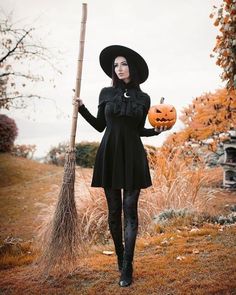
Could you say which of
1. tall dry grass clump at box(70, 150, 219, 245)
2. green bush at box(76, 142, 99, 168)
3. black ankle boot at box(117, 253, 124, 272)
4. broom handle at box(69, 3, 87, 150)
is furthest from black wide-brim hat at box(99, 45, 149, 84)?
green bush at box(76, 142, 99, 168)

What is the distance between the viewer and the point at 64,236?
3381 millimetres

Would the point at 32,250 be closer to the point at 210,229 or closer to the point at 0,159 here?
the point at 210,229

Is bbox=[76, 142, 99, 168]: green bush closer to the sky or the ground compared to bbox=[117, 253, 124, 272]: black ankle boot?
Result: closer to the sky

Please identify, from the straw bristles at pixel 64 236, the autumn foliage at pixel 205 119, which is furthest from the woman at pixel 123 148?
the autumn foliage at pixel 205 119

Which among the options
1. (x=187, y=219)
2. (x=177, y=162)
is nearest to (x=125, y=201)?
(x=187, y=219)

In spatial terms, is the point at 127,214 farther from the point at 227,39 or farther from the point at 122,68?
the point at 227,39

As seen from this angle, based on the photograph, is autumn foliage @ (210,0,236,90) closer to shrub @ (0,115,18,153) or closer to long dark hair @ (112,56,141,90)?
long dark hair @ (112,56,141,90)

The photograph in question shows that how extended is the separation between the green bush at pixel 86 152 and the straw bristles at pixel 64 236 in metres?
10.8

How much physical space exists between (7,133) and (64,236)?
12878 mm

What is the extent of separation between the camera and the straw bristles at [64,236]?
3.35m

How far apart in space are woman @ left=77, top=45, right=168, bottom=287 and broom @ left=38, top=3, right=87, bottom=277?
315 mm

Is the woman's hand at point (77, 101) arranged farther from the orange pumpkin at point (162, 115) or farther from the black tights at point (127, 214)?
the black tights at point (127, 214)

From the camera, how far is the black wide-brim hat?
3.30 meters

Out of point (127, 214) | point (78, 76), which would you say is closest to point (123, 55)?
point (78, 76)
